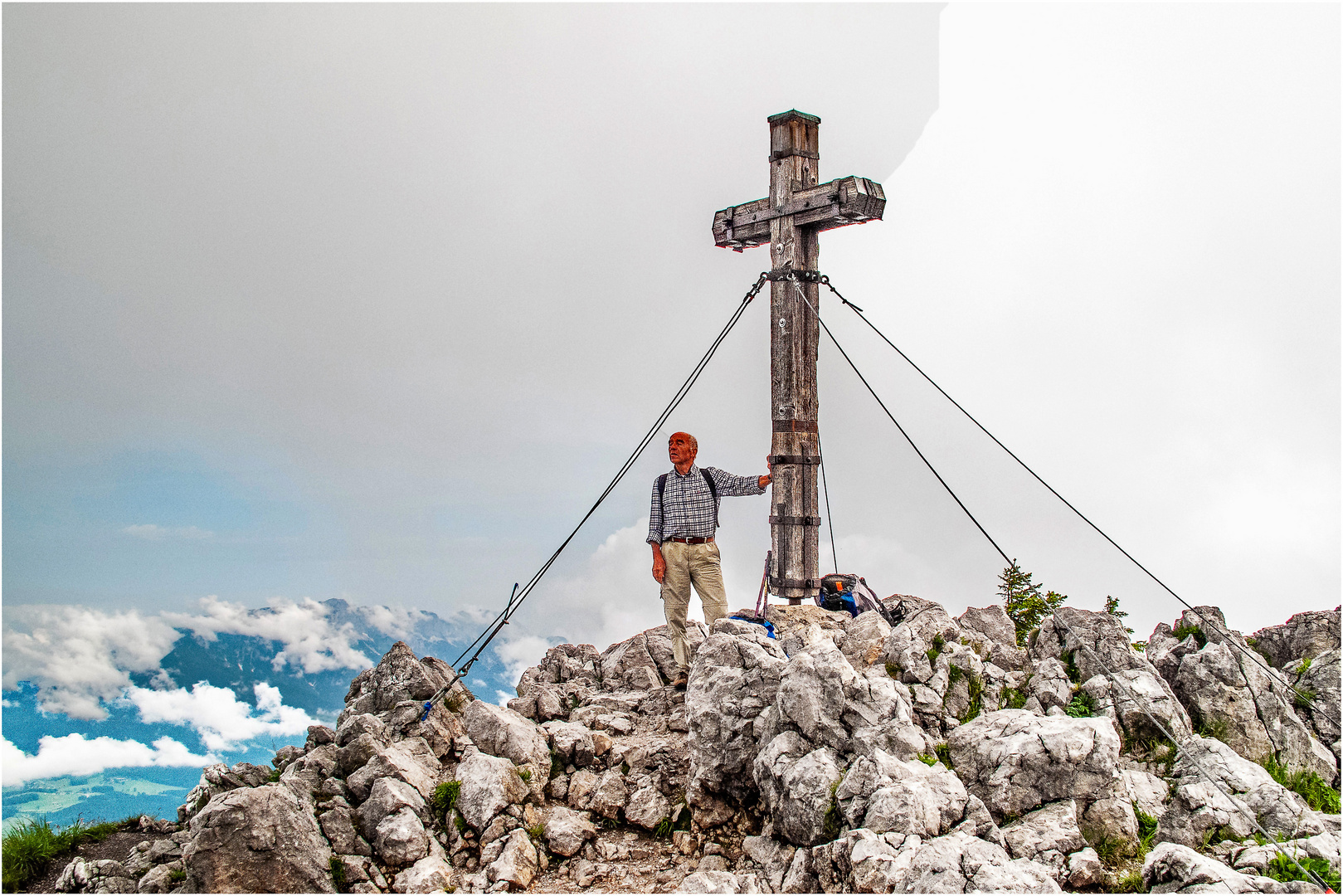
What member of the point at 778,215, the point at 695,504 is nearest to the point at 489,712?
the point at 695,504

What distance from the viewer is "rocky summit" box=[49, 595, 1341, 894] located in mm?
7285

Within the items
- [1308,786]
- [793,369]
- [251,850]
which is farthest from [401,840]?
[1308,786]

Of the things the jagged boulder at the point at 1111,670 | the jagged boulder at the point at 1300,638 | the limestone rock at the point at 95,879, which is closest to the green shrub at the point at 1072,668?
the jagged boulder at the point at 1111,670

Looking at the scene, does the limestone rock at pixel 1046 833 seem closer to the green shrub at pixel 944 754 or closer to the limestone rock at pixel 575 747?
the green shrub at pixel 944 754

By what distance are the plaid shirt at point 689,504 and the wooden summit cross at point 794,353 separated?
1.08m

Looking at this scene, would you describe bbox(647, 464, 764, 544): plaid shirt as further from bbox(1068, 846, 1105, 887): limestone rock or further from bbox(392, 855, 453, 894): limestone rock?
bbox(1068, 846, 1105, 887): limestone rock

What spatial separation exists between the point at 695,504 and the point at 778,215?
→ 4.37 m

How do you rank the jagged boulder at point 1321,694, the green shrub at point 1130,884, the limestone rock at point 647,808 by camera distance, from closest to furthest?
the green shrub at point 1130,884 → the limestone rock at point 647,808 → the jagged boulder at point 1321,694

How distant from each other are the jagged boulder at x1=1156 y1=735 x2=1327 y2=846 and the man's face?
632 centimetres

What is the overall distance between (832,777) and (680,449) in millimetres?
5042

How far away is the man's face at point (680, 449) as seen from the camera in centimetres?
1177

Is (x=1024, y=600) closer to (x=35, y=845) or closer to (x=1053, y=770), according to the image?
(x=1053, y=770)

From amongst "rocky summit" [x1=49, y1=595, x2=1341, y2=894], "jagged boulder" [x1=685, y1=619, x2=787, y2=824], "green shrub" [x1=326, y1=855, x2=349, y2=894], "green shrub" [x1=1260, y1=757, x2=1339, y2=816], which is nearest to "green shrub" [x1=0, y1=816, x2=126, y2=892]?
"rocky summit" [x1=49, y1=595, x2=1341, y2=894]

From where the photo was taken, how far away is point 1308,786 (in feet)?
29.4
